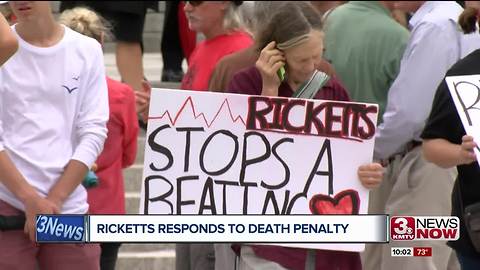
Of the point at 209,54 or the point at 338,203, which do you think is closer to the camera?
the point at 338,203

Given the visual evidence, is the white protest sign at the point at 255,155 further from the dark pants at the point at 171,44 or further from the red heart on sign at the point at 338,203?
the dark pants at the point at 171,44

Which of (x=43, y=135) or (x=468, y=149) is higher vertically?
(x=468, y=149)

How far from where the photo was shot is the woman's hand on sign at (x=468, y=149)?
5199 millimetres

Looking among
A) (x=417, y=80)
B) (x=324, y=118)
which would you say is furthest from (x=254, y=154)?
Result: (x=417, y=80)

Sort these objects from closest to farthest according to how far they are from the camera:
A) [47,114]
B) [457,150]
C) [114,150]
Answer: [457,150] → [47,114] → [114,150]

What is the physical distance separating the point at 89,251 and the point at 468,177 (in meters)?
1.48

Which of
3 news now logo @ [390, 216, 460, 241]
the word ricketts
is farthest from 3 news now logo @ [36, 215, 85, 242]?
3 news now logo @ [390, 216, 460, 241]

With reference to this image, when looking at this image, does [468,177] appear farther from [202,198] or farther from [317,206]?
[202,198]

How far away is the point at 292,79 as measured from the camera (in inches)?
228

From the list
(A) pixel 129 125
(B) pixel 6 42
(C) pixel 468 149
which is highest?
(B) pixel 6 42

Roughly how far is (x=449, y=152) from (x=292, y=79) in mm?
709

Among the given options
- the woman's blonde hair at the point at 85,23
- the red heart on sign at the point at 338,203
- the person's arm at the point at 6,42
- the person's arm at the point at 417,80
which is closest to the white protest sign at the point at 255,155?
the red heart on sign at the point at 338,203

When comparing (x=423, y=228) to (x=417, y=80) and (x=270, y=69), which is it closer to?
(x=270, y=69)

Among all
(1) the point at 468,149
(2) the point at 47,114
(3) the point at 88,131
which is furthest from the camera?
(3) the point at 88,131
